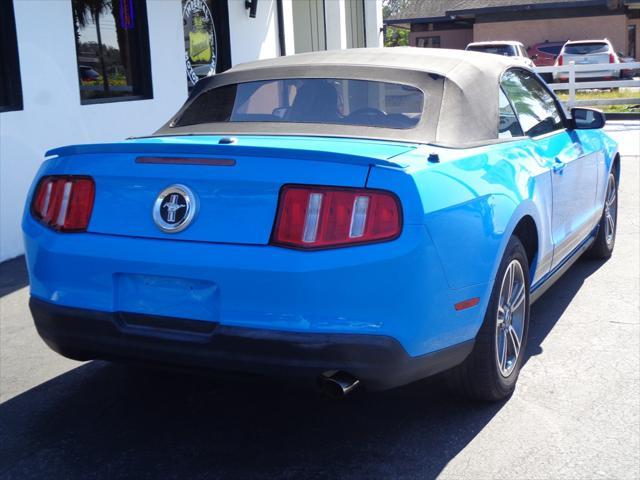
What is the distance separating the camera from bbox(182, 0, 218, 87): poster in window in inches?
443

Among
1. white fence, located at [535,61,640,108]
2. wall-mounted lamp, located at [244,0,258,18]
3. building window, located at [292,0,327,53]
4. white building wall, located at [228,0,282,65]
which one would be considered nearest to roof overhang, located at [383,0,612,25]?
white fence, located at [535,61,640,108]

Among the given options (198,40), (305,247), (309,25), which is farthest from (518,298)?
(309,25)

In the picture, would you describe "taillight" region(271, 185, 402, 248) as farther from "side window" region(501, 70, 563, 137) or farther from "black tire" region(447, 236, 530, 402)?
"side window" region(501, 70, 563, 137)

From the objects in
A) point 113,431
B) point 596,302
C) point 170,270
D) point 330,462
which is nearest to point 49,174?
point 170,270

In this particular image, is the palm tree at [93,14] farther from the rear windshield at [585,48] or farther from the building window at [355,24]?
the rear windshield at [585,48]

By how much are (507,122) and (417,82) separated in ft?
2.07

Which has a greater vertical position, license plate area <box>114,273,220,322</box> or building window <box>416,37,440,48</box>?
building window <box>416,37,440,48</box>

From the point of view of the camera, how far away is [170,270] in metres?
3.39

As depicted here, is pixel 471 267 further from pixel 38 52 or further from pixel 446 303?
pixel 38 52

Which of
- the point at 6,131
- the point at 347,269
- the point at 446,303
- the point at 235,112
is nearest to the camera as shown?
the point at 347,269

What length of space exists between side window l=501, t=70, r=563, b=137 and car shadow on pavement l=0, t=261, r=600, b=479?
5.08 feet

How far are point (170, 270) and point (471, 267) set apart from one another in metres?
1.17

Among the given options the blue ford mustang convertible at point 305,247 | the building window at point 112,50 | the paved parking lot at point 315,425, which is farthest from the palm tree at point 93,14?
the blue ford mustang convertible at point 305,247

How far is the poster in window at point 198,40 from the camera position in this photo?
11258mm
